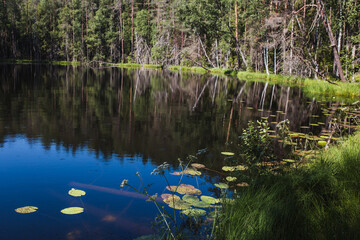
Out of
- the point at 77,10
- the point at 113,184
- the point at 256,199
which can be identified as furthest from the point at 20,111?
the point at 77,10

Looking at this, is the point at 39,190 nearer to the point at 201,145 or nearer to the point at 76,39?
the point at 201,145

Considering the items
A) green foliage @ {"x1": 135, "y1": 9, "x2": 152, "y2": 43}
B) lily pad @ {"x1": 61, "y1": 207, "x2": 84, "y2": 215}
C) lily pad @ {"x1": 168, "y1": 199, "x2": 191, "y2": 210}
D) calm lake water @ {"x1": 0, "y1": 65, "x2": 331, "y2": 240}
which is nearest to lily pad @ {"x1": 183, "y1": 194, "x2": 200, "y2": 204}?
lily pad @ {"x1": 168, "y1": 199, "x2": 191, "y2": 210}

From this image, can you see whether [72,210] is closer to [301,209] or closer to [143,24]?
[301,209]

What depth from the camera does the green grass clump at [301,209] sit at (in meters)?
3.09

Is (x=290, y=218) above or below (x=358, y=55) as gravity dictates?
below

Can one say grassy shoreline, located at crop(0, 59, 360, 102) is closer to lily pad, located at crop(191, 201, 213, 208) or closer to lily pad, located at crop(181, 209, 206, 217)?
lily pad, located at crop(191, 201, 213, 208)

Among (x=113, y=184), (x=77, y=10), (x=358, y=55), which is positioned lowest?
(x=113, y=184)

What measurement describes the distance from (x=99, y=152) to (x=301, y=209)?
4916 mm

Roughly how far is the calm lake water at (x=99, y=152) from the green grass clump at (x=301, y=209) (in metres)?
1.29

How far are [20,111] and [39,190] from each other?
7.50m

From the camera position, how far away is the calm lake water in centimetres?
416

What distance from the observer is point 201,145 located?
8086mm

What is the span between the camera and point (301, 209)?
11.6 feet

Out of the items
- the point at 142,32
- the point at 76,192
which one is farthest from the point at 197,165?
the point at 142,32
